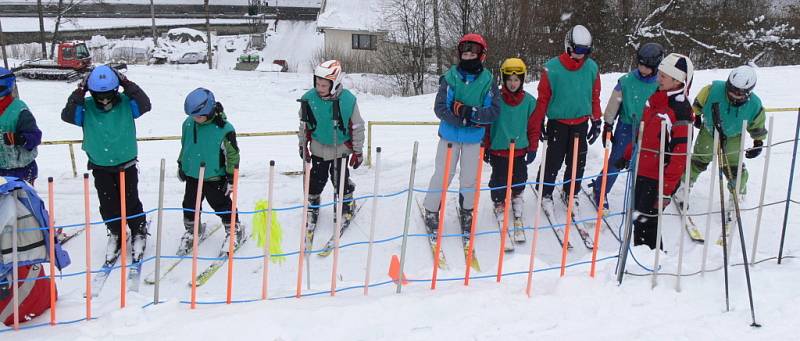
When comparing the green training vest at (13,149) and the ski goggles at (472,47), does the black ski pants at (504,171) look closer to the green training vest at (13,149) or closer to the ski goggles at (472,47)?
the ski goggles at (472,47)

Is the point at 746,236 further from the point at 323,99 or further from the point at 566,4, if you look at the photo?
the point at 566,4

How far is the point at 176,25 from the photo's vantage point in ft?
137

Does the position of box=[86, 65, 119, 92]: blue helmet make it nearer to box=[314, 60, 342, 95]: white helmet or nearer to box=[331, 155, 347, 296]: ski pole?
box=[314, 60, 342, 95]: white helmet

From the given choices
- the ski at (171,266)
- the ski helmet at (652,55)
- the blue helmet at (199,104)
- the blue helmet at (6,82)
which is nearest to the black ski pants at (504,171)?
the ski helmet at (652,55)

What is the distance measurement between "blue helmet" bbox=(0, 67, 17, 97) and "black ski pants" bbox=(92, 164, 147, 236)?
3.08ft

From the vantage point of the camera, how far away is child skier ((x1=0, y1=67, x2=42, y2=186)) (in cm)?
493

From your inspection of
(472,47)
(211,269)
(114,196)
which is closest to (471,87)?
(472,47)

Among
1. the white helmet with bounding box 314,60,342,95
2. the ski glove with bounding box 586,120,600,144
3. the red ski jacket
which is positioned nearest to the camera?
the red ski jacket

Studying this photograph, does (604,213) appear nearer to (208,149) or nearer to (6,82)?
(208,149)

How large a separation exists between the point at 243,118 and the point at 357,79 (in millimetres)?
13086

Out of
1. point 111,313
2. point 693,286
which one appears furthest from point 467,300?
point 111,313

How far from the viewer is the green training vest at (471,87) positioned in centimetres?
523

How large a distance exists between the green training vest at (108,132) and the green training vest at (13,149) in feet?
1.82

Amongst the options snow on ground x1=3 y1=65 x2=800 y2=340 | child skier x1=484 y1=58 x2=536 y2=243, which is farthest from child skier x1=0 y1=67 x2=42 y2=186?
child skier x1=484 y1=58 x2=536 y2=243
